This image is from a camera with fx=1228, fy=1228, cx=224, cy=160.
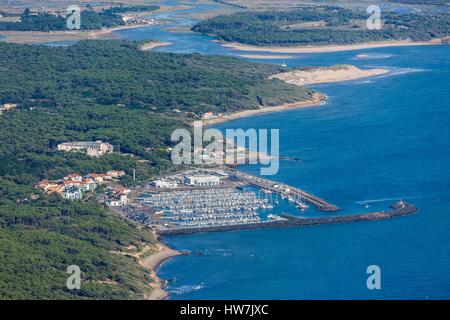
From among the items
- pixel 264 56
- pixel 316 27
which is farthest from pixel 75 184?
pixel 316 27

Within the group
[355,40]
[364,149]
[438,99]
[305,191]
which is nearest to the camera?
[305,191]

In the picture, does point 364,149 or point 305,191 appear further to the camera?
point 364,149

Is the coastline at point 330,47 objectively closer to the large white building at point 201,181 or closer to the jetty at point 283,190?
the jetty at point 283,190

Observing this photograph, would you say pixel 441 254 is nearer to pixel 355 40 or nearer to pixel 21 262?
pixel 21 262

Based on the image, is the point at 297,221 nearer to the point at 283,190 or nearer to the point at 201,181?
the point at 283,190

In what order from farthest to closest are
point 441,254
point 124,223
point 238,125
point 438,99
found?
point 438,99 < point 238,125 < point 124,223 < point 441,254

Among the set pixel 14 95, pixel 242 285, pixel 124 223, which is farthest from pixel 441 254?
pixel 14 95

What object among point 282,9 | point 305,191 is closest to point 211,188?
point 305,191
